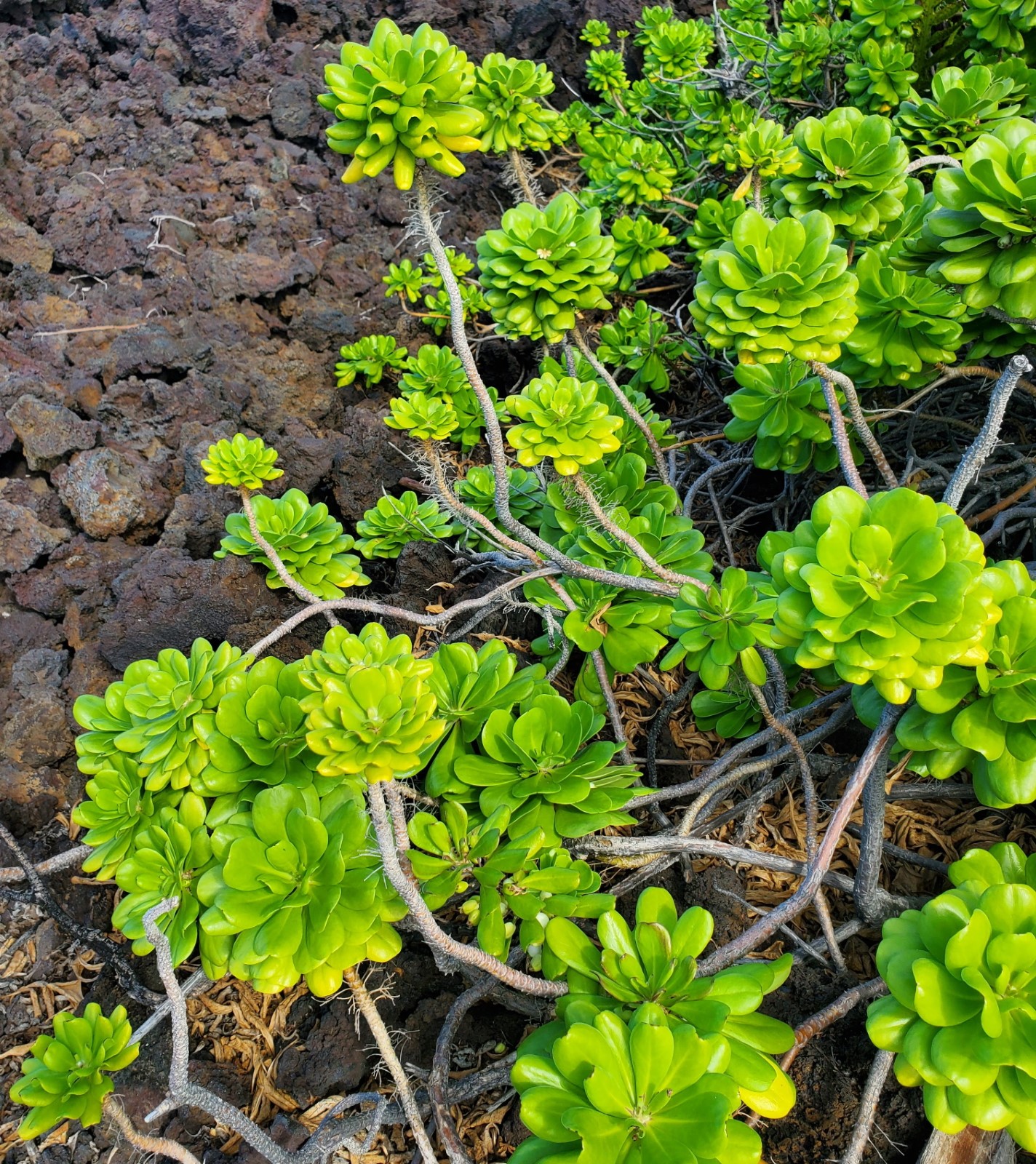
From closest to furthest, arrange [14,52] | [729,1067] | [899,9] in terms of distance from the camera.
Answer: [729,1067] < [899,9] < [14,52]

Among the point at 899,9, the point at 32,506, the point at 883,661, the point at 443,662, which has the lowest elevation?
the point at 32,506

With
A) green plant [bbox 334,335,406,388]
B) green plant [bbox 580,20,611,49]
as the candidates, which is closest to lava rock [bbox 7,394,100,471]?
green plant [bbox 334,335,406,388]

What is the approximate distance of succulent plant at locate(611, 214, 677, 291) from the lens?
2281mm

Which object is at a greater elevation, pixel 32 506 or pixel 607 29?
pixel 607 29

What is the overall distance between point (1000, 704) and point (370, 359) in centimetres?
229

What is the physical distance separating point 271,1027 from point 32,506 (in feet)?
5.48

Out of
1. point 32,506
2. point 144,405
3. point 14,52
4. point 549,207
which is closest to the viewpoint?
point 549,207

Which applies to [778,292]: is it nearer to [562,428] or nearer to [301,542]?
[562,428]

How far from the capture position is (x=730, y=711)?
4.78 ft

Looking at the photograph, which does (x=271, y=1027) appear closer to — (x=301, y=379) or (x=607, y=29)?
(x=301, y=379)

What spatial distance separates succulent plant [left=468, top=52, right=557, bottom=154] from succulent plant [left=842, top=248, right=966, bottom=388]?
70 cm

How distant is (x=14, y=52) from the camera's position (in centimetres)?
402

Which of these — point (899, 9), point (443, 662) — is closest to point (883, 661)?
point (443, 662)

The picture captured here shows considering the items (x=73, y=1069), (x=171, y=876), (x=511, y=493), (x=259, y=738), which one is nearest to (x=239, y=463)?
(x=511, y=493)
